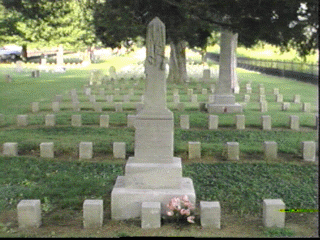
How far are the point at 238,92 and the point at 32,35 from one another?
30.3m

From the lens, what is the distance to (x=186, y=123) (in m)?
12.1

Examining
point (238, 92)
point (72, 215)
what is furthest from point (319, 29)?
point (238, 92)

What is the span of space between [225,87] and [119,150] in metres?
7.11

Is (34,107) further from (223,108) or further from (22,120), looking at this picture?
(223,108)

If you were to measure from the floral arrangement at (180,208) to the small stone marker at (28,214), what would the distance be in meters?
1.53

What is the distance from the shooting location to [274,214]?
5793mm

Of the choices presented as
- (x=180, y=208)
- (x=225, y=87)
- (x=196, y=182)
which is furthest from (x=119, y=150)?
(x=225, y=87)

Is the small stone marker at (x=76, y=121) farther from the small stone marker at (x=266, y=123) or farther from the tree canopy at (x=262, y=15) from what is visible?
the small stone marker at (x=266, y=123)

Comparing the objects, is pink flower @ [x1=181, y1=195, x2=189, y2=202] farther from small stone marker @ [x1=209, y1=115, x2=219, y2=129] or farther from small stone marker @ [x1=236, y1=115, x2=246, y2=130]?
small stone marker @ [x1=236, y1=115, x2=246, y2=130]

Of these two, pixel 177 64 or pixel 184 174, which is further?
pixel 177 64

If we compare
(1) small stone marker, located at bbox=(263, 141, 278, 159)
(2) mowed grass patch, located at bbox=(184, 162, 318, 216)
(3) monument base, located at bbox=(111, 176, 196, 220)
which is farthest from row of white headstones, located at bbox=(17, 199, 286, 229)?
(1) small stone marker, located at bbox=(263, 141, 278, 159)

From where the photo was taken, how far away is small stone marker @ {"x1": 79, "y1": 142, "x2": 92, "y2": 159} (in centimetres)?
918

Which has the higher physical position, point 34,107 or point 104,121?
point 34,107

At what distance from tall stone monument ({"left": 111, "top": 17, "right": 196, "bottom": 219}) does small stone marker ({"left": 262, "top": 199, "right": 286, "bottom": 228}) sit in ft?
3.16
